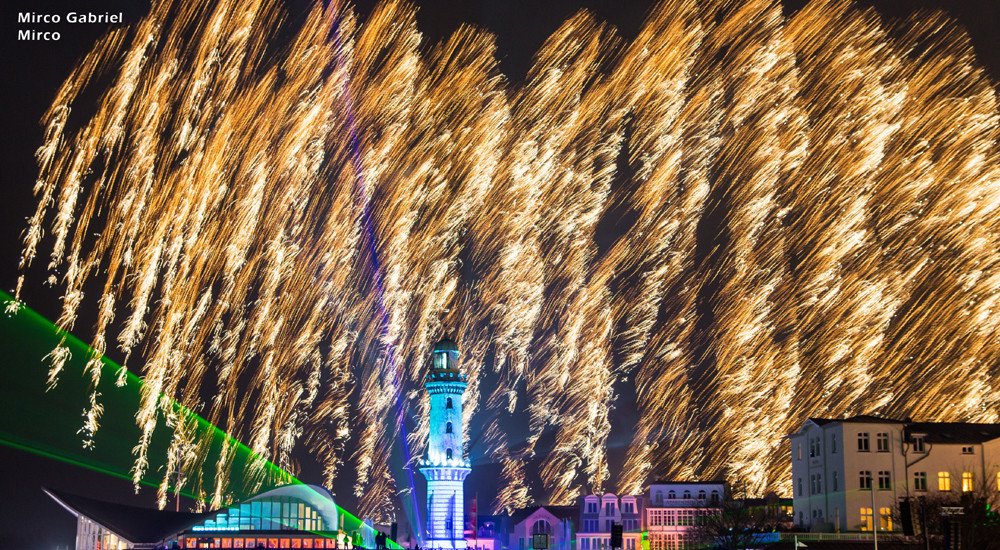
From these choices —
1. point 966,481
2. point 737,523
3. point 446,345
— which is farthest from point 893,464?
point 446,345

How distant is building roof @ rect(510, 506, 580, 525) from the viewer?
5005 inches

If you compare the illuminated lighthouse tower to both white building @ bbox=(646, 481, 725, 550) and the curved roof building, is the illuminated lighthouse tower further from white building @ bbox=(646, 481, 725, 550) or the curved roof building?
white building @ bbox=(646, 481, 725, 550)

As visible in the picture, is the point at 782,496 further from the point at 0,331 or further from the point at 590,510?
the point at 0,331

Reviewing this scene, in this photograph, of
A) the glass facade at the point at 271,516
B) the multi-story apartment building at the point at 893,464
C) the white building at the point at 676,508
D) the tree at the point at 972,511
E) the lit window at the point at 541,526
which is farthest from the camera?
the lit window at the point at 541,526

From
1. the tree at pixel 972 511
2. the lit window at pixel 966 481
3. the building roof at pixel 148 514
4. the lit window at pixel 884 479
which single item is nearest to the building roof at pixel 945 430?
the lit window at pixel 966 481

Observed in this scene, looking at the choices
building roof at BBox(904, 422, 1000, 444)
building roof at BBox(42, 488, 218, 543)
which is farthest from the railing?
building roof at BBox(42, 488, 218, 543)

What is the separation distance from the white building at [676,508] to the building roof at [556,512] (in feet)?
42.1

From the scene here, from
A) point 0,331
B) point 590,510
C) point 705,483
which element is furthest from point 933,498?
point 0,331

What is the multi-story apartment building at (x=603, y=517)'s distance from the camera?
391 ft

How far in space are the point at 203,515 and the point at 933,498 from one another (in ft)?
204

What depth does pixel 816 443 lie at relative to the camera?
86500 millimetres

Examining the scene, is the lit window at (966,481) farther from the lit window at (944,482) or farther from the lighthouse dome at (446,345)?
the lighthouse dome at (446,345)

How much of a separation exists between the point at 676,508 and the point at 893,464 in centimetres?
3628

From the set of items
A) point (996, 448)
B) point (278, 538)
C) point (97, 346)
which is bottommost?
point (278, 538)
